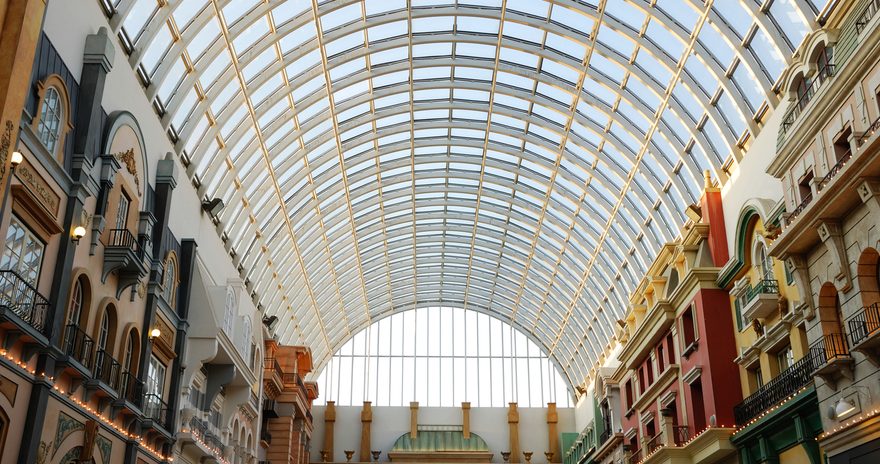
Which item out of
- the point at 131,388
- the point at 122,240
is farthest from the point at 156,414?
the point at 122,240

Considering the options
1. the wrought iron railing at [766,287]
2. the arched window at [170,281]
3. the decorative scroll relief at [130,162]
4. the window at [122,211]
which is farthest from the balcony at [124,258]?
the wrought iron railing at [766,287]

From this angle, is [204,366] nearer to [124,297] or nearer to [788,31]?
[124,297]

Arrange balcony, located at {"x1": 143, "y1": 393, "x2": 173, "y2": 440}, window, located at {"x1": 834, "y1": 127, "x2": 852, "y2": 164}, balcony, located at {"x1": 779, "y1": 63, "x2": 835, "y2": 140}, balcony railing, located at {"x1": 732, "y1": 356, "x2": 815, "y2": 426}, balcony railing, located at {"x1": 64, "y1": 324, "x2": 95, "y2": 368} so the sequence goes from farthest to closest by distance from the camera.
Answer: balcony, located at {"x1": 143, "y1": 393, "x2": 173, "y2": 440} < balcony railing, located at {"x1": 732, "y1": 356, "x2": 815, "y2": 426} < balcony, located at {"x1": 779, "y1": 63, "x2": 835, "y2": 140} < balcony railing, located at {"x1": 64, "y1": 324, "x2": 95, "y2": 368} < window, located at {"x1": 834, "y1": 127, "x2": 852, "y2": 164}

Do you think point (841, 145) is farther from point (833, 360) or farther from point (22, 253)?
point (22, 253)

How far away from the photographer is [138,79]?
30.8m

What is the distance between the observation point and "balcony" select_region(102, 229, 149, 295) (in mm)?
26984

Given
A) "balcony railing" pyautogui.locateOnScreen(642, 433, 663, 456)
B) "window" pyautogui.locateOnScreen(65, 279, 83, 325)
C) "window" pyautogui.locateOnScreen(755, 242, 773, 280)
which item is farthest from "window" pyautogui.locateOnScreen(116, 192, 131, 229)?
"balcony railing" pyautogui.locateOnScreen(642, 433, 663, 456)

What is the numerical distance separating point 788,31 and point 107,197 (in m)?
23.7

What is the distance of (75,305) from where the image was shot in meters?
25.2

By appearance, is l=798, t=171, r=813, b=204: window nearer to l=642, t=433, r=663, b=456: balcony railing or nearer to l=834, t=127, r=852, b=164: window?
l=834, t=127, r=852, b=164: window

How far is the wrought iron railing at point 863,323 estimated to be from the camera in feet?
66.0

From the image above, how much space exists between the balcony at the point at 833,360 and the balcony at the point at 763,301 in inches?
285

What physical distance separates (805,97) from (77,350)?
22.6 meters

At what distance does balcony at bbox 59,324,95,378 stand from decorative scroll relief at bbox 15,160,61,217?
348 centimetres
